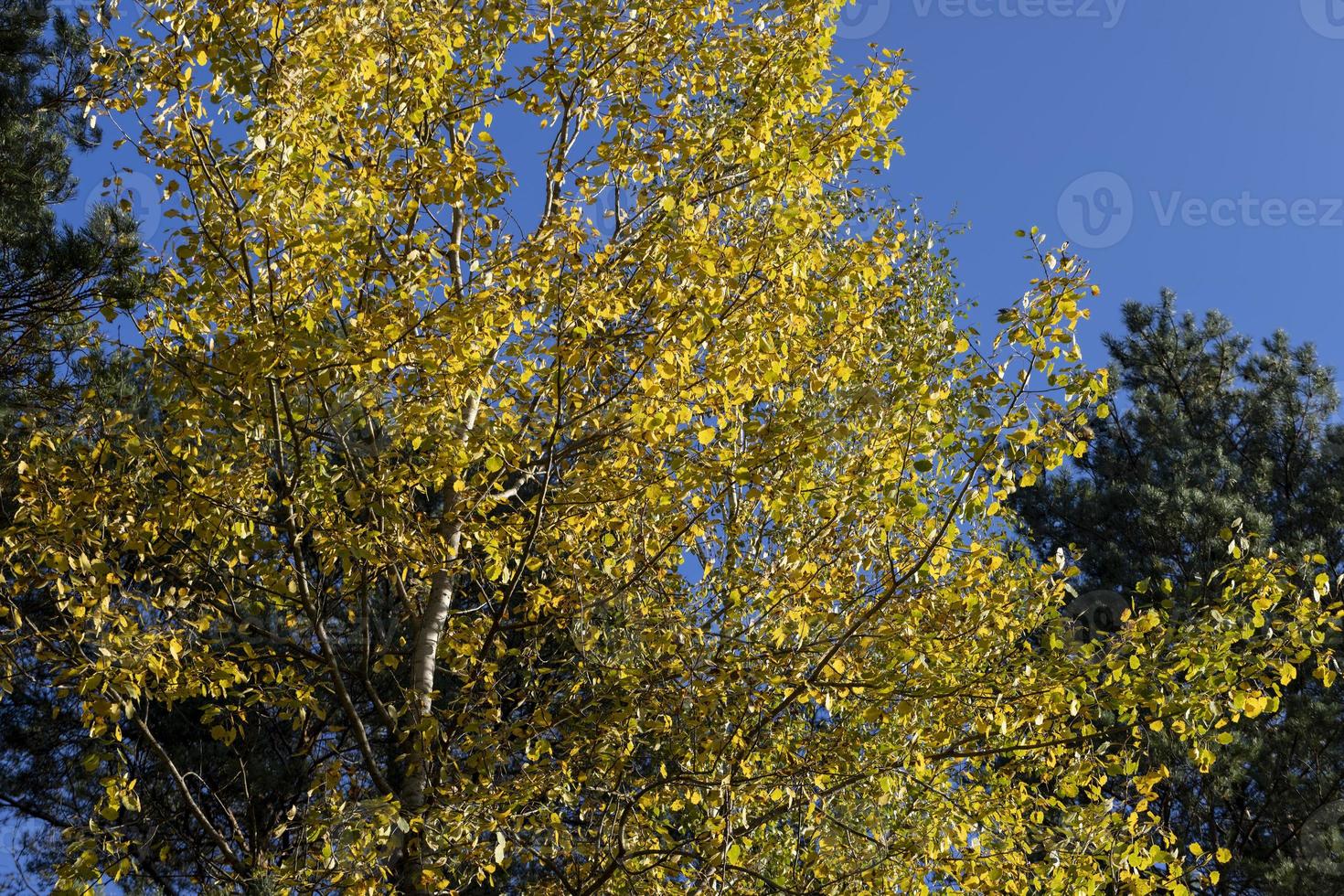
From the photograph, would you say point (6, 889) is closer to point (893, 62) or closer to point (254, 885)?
point (254, 885)

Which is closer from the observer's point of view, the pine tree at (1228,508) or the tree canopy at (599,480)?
the tree canopy at (599,480)

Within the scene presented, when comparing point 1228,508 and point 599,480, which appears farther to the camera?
point 1228,508

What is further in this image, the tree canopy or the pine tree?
the pine tree

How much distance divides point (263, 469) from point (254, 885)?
1.87 m

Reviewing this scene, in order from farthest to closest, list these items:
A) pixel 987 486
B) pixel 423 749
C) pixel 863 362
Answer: pixel 863 362
pixel 423 749
pixel 987 486

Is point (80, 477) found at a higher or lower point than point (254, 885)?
higher

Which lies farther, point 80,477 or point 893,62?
point 893,62

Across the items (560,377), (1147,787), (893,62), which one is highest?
(893,62)

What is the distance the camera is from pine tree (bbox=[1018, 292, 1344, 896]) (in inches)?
473

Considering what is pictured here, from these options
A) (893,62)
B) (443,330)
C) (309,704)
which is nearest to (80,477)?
(309,704)

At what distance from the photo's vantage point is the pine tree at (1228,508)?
39.4ft

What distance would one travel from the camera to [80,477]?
5.11m

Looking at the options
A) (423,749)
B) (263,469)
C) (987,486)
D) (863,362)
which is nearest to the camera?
(987,486)

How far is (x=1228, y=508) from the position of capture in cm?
1405
